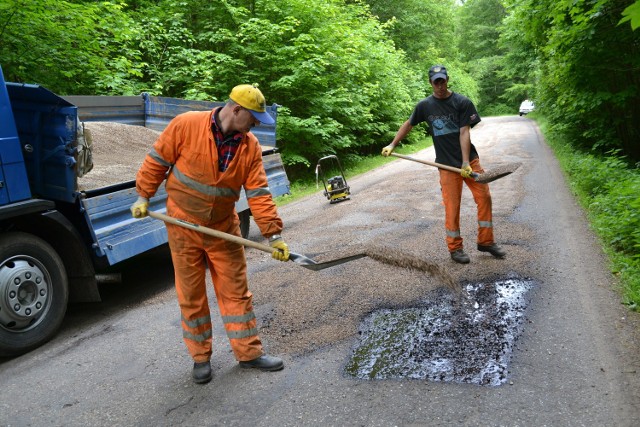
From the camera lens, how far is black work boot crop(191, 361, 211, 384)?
3.14 meters

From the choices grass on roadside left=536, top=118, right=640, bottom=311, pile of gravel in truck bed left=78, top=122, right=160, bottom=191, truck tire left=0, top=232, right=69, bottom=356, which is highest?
pile of gravel in truck bed left=78, top=122, right=160, bottom=191

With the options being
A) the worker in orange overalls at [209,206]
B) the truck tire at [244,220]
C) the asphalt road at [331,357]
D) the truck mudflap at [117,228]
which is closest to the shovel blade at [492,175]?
the asphalt road at [331,357]

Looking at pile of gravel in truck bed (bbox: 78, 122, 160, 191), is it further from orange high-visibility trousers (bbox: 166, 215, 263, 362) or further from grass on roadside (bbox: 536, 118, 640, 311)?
→ grass on roadside (bbox: 536, 118, 640, 311)

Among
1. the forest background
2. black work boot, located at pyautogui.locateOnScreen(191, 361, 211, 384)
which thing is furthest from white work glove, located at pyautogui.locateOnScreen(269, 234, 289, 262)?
the forest background

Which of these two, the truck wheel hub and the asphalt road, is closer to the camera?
the asphalt road

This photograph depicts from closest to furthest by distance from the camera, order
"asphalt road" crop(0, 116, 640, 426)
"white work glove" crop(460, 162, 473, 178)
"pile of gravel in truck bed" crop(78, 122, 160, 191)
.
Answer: "asphalt road" crop(0, 116, 640, 426) → "pile of gravel in truck bed" crop(78, 122, 160, 191) → "white work glove" crop(460, 162, 473, 178)

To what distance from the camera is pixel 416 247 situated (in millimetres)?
5812

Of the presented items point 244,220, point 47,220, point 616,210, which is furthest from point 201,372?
point 616,210

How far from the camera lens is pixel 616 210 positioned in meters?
6.03

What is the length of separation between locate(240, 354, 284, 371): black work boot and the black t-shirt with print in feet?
9.84

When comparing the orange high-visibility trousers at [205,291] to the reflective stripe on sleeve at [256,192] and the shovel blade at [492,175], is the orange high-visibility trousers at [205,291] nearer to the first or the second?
the reflective stripe on sleeve at [256,192]

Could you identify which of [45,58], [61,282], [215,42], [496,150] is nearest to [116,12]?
[45,58]

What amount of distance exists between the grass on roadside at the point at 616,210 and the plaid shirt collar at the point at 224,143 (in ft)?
10.5

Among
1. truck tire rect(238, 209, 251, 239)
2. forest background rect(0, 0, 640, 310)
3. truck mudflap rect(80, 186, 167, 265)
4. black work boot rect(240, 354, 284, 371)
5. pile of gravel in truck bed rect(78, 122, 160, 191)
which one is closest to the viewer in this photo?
black work boot rect(240, 354, 284, 371)
